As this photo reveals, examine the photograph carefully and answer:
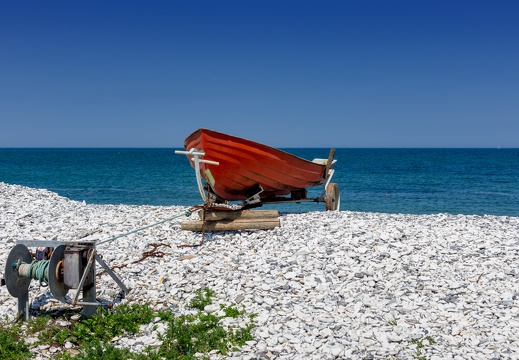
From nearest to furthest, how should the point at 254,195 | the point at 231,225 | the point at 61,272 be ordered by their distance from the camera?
the point at 61,272 < the point at 231,225 < the point at 254,195

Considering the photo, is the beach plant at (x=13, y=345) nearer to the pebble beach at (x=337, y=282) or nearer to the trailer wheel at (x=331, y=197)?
the pebble beach at (x=337, y=282)

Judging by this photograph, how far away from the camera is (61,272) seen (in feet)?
20.9

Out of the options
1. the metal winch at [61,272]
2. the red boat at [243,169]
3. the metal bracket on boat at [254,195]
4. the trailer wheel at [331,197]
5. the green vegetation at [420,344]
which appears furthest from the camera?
the trailer wheel at [331,197]

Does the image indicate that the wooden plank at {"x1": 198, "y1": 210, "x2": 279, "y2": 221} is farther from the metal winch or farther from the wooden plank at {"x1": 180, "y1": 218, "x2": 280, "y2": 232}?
the metal winch

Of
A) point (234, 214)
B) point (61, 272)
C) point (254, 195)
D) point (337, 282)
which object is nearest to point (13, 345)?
point (61, 272)

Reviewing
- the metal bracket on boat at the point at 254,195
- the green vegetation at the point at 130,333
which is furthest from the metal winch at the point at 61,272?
the metal bracket on boat at the point at 254,195

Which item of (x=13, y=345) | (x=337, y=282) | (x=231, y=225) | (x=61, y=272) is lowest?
(x=13, y=345)

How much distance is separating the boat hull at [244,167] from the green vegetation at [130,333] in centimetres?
445

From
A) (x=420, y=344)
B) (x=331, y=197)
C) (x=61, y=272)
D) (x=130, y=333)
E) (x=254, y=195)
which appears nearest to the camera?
(x=420, y=344)

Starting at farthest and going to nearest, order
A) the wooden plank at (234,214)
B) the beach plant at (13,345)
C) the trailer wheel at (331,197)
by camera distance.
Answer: the trailer wheel at (331,197) → the wooden plank at (234,214) → the beach plant at (13,345)

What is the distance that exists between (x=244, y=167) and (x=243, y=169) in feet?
0.20

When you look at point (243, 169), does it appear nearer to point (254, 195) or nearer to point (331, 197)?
point (254, 195)

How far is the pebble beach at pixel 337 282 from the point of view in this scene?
565 cm

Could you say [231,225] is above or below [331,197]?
below
